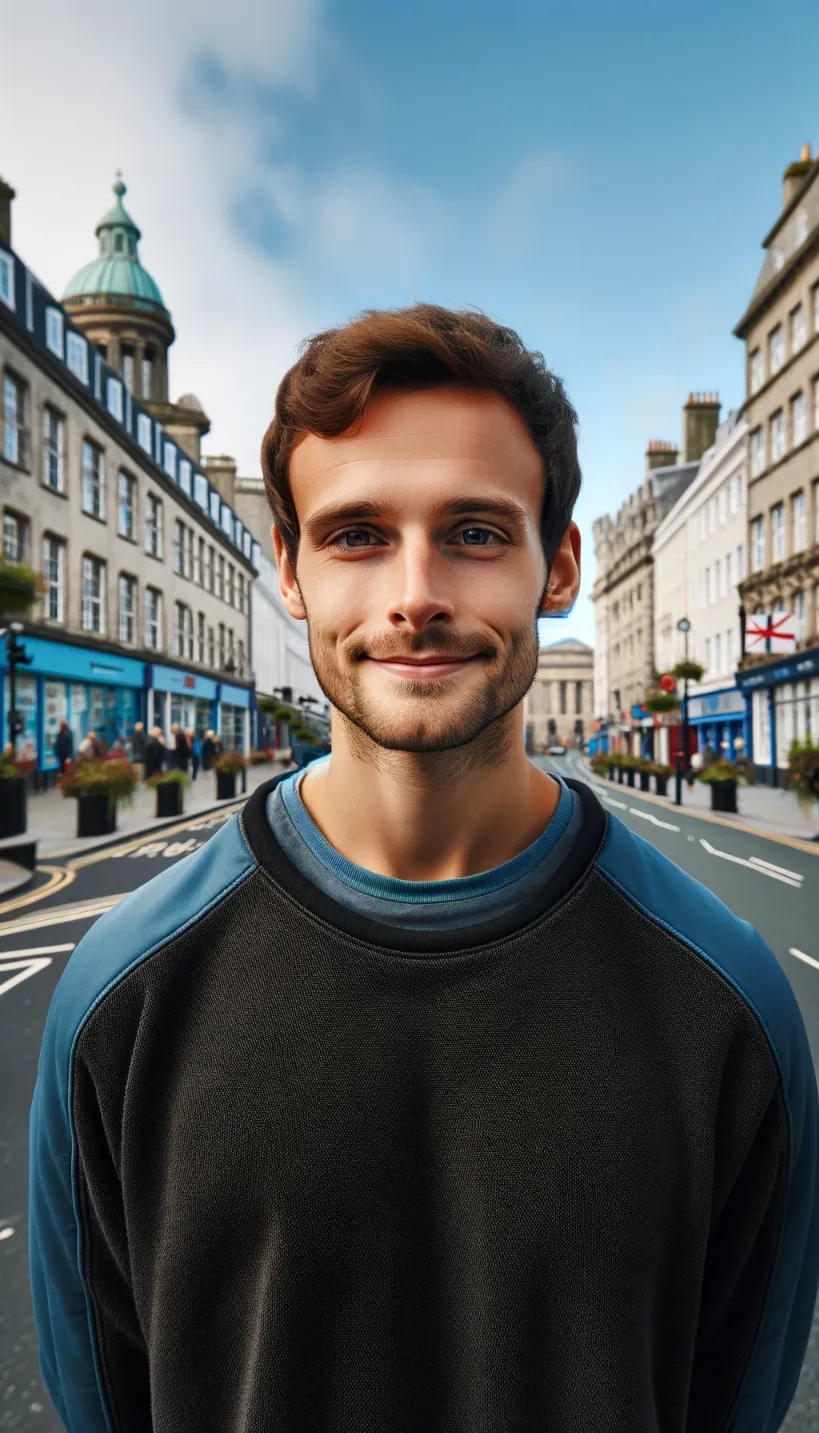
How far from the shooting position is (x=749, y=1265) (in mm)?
1297

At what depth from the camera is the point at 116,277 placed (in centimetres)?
5028

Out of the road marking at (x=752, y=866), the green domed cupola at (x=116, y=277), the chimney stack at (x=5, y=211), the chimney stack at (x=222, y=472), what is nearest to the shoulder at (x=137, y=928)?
the road marking at (x=752, y=866)

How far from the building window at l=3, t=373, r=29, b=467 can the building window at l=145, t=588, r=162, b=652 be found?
899cm

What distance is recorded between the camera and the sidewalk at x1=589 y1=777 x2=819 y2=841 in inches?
592

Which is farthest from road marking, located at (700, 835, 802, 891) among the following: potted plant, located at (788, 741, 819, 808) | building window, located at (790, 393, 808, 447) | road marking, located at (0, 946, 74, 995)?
building window, located at (790, 393, 808, 447)

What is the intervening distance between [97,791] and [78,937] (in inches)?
278

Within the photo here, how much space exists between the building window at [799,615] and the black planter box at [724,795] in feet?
32.3

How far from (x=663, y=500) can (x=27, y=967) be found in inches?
2071

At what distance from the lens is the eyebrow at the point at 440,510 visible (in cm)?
109

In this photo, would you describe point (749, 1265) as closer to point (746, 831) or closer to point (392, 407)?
point (392, 407)

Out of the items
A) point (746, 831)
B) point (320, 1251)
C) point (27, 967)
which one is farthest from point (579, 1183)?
point (746, 831)

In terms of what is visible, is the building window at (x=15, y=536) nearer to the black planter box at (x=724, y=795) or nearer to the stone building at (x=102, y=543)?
the stone building at (x=102, y=543)

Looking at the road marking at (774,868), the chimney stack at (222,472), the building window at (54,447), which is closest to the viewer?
the road marking at (774,868)

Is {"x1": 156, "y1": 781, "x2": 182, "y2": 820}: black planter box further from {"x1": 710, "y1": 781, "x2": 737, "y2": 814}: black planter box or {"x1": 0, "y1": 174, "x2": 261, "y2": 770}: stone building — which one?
{"x1": 710, "y1": 781, "x2": 737, "y2": 814}: black planter box
